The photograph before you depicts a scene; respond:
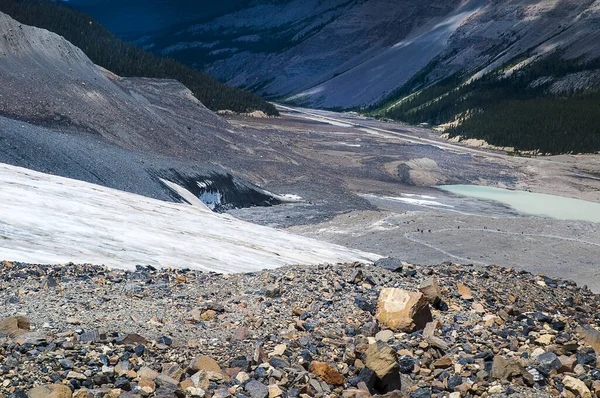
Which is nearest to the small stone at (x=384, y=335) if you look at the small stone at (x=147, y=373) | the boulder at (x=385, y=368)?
the boulder at (x=385, y=368)

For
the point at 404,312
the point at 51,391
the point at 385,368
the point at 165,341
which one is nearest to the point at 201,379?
the point at 165,341

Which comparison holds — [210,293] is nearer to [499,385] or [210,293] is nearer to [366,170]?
[499,385]

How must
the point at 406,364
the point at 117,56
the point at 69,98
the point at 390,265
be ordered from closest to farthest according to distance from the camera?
1. the point at 406,364
2. the point at 390,265
3. the point at 69,98
4. the point at 117,56

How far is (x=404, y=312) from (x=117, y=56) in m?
88.0

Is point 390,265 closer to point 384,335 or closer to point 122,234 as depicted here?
point 384,335

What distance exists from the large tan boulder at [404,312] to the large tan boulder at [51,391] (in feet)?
16.2

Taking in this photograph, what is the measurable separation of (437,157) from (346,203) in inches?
1373

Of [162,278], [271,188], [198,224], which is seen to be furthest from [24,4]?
[162,278]

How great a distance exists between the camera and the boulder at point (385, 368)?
25.9ft

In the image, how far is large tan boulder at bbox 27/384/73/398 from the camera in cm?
616

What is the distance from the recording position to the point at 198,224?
809 inches

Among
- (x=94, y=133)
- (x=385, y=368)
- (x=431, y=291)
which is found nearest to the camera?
(x=385, y=368)

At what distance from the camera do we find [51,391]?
6.22 m

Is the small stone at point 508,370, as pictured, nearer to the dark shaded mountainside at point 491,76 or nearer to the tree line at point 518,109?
the tree line at point 518,109
